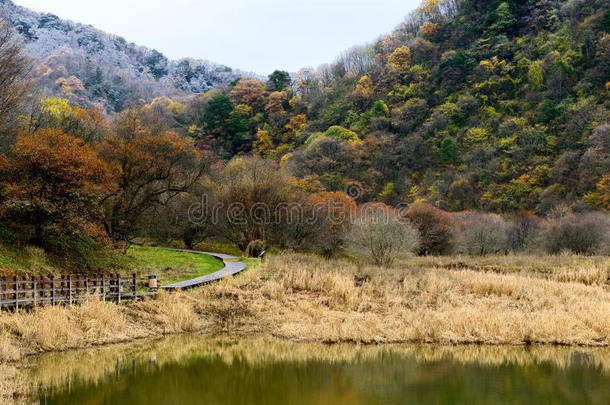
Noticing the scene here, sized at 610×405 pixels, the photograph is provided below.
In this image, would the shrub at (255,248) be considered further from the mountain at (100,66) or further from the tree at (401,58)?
the mountain at (100,66)

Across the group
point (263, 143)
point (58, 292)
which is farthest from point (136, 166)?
point (263, 143)

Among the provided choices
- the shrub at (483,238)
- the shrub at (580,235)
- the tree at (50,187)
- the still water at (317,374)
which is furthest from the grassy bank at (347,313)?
the shrub at (483,238)

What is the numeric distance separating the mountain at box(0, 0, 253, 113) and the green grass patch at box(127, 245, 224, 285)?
77.4 meters

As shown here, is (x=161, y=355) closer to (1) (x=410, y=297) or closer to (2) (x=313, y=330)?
(2) (x=313, y=330)

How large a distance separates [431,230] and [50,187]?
33975 mm

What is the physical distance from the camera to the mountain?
4451 inches

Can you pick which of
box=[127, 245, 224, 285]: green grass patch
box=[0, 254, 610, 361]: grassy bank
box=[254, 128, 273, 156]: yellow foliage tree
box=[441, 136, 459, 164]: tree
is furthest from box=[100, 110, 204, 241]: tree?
box=[254, 128, 273, 156]: yellow foliage tree

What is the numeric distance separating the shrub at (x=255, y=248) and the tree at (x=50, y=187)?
1769 centimetres

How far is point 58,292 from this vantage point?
709 inches

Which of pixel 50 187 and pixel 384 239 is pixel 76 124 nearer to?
pixel 50 187

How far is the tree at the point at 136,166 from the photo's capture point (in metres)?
29.8

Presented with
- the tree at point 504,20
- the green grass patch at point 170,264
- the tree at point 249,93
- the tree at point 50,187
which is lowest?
the green grass patch at point 170,264

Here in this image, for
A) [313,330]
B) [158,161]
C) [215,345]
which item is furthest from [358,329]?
[158,161]

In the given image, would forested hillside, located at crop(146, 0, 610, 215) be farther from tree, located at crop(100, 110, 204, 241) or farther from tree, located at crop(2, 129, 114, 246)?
tree, located at crop(2, 129, 114, 246)
